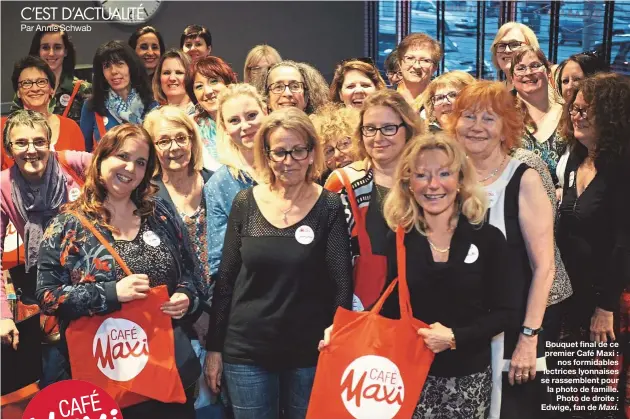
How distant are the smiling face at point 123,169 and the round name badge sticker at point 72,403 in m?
0.72

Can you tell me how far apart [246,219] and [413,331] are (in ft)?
2.44

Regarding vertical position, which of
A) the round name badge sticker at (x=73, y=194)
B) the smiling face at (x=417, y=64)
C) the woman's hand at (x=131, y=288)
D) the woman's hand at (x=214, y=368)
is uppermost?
the smiling face at (x=417, y=64)

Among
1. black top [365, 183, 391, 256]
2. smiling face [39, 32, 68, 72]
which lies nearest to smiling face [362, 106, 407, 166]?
black top [365, 183, 391, 256]

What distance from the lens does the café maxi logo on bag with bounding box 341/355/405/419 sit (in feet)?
8.95

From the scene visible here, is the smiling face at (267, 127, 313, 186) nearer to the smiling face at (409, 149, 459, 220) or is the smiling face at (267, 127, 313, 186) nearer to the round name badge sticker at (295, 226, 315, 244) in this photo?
the round name badge sticker at (295, 226, 315, 244)

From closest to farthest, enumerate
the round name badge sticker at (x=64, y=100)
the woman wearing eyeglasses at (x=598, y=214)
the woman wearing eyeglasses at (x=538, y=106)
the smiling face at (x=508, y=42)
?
the woman wearing eyeglasses at (x=598, y=214)
the woman wearing eyeglasses at (x=538, y=106)
the smiling face at (x=508, y=42)
the round name badge sticker at (x=64, y=100)

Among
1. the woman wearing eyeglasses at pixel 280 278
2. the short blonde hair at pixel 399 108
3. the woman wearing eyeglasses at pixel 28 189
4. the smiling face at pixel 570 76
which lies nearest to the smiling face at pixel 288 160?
the woman wearing eyeglasses at pixel 280 278

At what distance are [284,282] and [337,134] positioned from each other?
1066 mm

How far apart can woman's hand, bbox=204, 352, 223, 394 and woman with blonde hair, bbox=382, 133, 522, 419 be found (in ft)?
2.31

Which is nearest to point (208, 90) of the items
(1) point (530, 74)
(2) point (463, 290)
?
(1) point (530, 74)

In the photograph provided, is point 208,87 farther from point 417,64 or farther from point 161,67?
point 417,64

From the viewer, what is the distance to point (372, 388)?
9.02 ft

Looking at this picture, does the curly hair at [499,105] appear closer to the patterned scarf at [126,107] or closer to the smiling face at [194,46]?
the patterned scarf at [126,107]

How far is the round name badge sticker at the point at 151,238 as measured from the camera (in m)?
3.00
